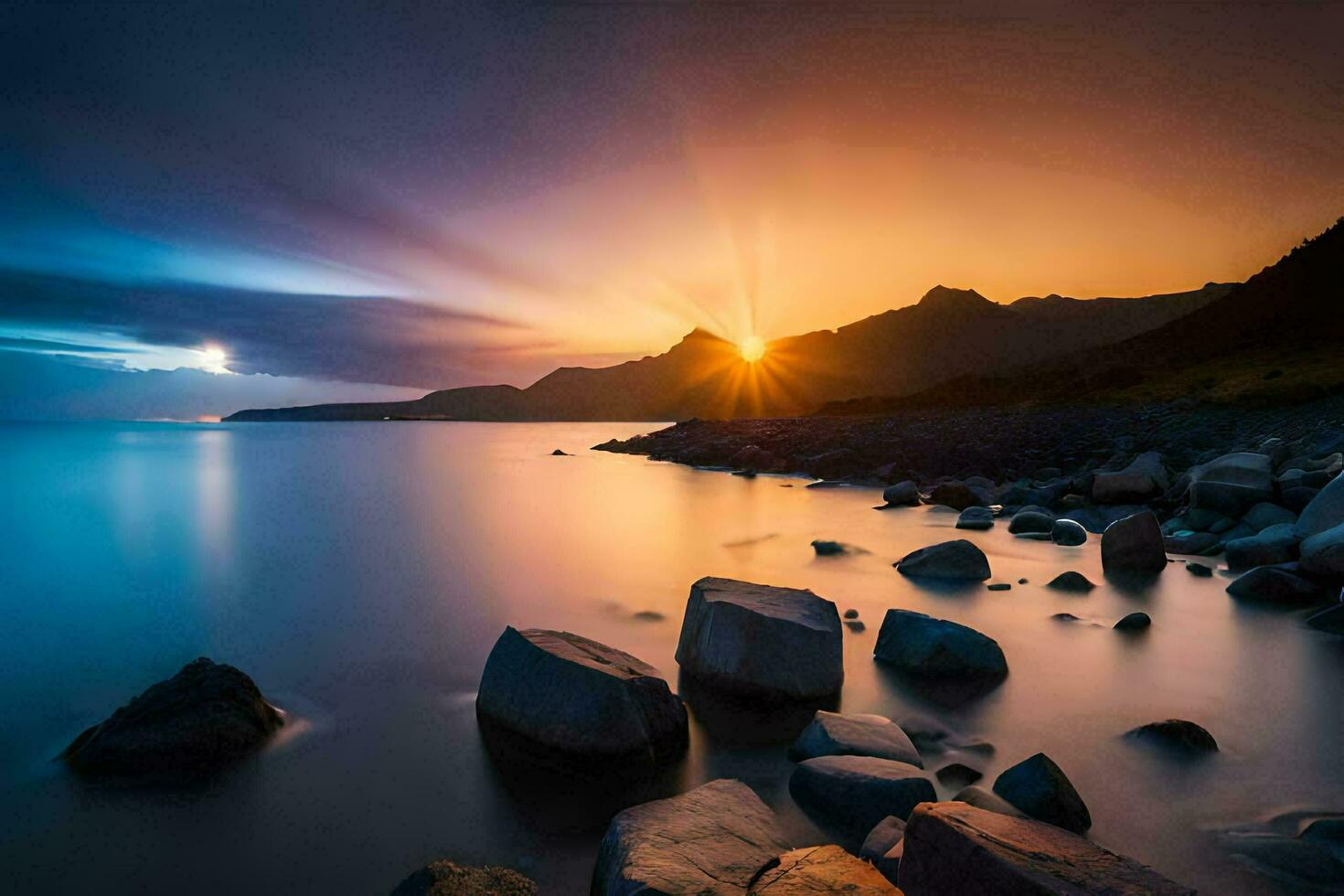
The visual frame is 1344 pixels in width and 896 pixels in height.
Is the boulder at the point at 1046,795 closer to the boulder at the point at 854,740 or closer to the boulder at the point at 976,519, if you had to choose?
the boulder at the point at 854,740

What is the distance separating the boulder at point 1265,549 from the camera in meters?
10.0

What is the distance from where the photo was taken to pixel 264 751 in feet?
18.2

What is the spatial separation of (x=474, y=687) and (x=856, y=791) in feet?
14.6

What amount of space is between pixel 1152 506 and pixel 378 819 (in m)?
17.2

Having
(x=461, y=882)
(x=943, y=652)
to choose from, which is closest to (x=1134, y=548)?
(x=943, y=652)

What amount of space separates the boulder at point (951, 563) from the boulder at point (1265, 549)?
3.70 meters

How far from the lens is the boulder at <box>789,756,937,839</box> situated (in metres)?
4.10

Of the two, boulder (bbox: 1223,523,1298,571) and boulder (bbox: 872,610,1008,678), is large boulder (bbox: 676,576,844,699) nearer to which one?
boulder (bbox: 872,610,1008,678)

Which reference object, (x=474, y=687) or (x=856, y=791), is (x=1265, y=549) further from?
(x=474, y=687)

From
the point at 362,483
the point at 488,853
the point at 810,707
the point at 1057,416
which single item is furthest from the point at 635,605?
the point at 1057,416

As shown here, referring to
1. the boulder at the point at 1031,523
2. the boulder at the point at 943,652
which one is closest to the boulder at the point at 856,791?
the boulder at the point at 943,652

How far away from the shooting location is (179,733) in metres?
5.22

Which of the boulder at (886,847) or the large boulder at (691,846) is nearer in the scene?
the large boulder at (691,846)

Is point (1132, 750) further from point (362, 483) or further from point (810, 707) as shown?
point (362, 483)
